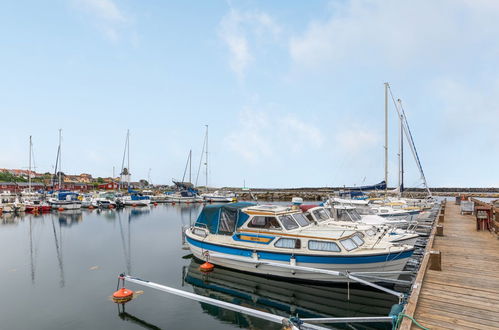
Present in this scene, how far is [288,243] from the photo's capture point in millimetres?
13703

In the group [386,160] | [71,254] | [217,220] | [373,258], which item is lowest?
[71,254]

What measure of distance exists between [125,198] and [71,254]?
4345 centimetres

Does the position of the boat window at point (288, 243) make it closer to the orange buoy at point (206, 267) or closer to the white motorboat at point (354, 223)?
the white motorboat at point (354, 223)

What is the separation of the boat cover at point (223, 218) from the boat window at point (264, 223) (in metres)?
0.52

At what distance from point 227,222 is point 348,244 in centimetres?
660

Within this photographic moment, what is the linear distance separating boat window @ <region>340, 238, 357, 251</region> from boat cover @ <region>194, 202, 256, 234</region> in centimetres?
513

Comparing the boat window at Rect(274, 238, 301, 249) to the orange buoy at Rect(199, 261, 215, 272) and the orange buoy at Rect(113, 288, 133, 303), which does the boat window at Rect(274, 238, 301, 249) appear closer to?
the orange buoy at Rect(199, 261, 215, 272)

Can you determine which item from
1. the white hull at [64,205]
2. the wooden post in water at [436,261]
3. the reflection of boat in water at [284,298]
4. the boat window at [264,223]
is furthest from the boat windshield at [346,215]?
the white hull at [64,205]

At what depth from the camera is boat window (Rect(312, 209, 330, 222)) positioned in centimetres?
1845

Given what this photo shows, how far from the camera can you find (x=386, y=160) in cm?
3703

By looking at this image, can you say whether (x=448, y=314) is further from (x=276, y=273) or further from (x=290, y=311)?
(x=276, y=273)

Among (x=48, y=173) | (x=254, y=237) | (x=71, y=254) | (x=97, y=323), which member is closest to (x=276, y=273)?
(x=254, y=237)

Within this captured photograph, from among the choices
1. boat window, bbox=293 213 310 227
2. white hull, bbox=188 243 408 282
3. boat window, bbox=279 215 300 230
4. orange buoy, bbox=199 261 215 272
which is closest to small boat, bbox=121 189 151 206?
orange buoy, bbox=199 261 215 272

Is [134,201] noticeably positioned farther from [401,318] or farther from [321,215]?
[401,318]
